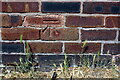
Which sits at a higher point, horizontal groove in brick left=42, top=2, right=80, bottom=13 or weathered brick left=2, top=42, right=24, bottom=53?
horizontal groove in brick left=42, top=2, right=80, bottom=13

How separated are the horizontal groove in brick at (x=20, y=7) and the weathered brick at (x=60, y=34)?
0.13 m

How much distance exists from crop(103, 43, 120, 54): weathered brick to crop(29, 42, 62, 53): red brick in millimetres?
253

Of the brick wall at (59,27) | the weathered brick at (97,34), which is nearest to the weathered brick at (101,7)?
the brick wall at (59,27)

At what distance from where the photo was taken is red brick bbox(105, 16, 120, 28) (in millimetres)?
1179

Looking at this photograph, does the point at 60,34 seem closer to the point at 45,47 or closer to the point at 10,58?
the point at 45,47

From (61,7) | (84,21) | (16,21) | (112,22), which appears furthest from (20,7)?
(112,22)

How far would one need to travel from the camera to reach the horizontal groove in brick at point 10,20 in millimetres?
1173

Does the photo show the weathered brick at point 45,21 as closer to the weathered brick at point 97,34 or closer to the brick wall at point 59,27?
the brick wall at point 59,27

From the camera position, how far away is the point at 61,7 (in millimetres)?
1160

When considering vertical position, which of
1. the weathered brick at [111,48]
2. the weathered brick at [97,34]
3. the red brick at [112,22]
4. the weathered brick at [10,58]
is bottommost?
the weathered brick at [10,58]

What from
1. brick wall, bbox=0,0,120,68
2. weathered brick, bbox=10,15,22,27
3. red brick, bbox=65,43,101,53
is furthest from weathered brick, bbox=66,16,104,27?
weathered brick, bbox=10,15,22,27

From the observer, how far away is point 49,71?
1.28 m

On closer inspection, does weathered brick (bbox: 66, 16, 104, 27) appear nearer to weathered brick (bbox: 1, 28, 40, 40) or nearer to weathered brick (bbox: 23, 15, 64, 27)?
weathered brick (bbox: 23, 15, 64, 27)

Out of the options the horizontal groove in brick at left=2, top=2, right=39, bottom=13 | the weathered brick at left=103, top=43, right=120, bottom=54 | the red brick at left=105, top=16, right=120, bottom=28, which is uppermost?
the horizontal groove in brick at left=2, top=2, right=39, bottom=13
